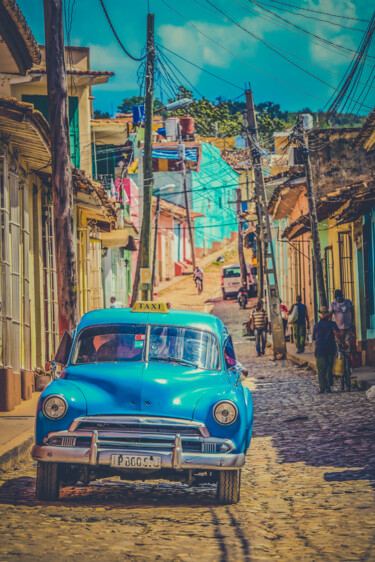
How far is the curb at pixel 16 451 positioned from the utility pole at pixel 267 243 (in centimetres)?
1796

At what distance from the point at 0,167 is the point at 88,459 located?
8320 mm

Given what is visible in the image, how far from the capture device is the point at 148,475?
726cm

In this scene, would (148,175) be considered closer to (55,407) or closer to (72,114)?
(72,114)

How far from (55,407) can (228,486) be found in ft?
5.04

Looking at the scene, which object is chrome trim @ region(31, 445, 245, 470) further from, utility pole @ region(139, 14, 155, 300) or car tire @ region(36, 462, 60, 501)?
utility pole @ region(139, 14, 155, 300)

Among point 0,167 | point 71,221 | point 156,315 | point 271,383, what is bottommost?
point 271,383

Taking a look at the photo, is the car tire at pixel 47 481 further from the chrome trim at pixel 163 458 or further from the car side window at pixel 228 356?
the car side window at pixel 228 356

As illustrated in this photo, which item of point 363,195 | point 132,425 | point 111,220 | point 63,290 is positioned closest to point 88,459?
point 132,425

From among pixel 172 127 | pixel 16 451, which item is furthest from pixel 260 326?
pixel 172 127

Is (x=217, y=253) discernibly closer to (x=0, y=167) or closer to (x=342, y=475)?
(x=0, y=167)

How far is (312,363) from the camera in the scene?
24.1m

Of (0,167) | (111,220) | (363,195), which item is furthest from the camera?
(111,220)

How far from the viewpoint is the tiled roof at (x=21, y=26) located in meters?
14.1

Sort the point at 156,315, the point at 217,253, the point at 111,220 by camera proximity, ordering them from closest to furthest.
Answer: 1. the point at 156,315
2. the point at 111,220
3. the point at 217,253
